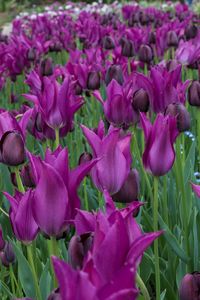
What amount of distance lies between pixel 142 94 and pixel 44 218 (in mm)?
824

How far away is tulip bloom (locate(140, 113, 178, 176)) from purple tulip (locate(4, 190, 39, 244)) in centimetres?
32

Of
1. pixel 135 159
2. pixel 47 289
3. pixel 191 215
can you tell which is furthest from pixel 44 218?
pixel 135 159

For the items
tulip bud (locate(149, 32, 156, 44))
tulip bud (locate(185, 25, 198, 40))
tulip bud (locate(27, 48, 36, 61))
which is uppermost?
tulip bud (locate(27, 48, 36, 61))

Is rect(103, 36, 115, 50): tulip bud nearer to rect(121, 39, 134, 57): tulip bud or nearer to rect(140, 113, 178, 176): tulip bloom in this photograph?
rect(121, 39, 134, 57): tulip bud

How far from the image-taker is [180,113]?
67.0 inches

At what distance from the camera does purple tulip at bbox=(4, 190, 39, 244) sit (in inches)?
46.2

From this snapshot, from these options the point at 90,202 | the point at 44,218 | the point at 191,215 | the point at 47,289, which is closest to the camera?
→ the point at 44,218

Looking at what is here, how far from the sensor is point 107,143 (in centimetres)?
124

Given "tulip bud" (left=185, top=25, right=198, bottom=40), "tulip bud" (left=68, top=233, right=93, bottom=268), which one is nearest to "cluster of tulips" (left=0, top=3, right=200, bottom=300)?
"tulip bud" (left=68, top=233, right=93, bottom=268)

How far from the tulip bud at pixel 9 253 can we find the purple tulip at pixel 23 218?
23 cm

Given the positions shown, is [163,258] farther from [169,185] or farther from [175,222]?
[169,185]

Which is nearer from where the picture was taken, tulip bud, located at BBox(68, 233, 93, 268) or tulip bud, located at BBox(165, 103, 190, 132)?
tulip bud, located at BBox(68, 233, 93, 268)

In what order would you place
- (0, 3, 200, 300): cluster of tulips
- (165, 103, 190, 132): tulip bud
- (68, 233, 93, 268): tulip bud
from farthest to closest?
1. (165, 103, 190, 132): tulip bud
2. (68, 233, 93, 268): tulip bud
3. (0, 3, 200, 300): cluster of tulips

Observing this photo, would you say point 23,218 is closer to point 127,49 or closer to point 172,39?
point 127,49
